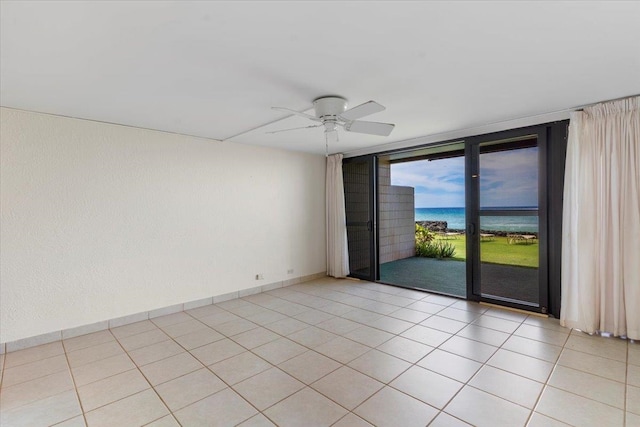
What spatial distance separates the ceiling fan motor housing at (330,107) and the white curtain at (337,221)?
277 cm

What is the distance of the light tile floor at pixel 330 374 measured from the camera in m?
1.89

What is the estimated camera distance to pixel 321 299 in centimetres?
430

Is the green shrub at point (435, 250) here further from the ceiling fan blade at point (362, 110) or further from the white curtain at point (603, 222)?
the ceiling fan blade at point (362, 110)

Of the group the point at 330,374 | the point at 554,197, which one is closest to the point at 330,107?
the point at 330,374

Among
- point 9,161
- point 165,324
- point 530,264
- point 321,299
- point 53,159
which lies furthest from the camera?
point 530,264

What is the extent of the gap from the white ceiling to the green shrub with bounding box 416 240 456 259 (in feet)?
18.0

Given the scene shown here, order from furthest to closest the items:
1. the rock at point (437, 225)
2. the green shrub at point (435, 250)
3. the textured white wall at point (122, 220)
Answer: the rock at point (437, 225) < the green shrub at point (435, 250) < the textured white wall at point (122, 220)

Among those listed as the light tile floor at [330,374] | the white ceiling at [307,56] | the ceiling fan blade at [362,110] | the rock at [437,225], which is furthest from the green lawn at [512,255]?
the rock at [437,225]

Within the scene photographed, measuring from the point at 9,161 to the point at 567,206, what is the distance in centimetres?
559

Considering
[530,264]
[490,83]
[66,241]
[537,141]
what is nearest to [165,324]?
[66,241]

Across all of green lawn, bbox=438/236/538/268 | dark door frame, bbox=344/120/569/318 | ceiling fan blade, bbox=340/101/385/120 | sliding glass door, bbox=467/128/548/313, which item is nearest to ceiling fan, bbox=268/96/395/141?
ceiling fan blade, bbox=340/101/385/120

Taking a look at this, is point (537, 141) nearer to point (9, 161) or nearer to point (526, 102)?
point (526, 102)

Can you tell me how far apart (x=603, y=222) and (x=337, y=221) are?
354cm

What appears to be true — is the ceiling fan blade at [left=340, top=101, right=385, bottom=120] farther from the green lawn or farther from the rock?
the rock
